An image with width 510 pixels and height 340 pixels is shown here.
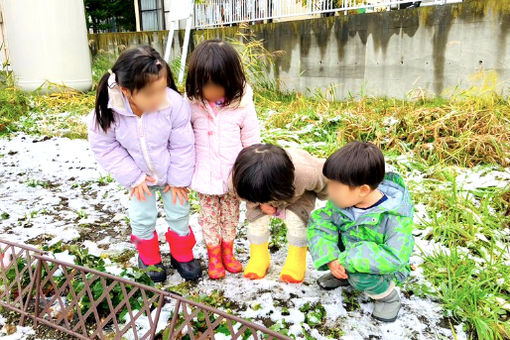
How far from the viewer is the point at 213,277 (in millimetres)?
2053

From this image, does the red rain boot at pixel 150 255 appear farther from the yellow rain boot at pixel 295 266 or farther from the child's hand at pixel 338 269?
the child's hand at pixel 338 269

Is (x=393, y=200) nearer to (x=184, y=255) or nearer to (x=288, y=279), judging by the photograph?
(x=288, y=279)

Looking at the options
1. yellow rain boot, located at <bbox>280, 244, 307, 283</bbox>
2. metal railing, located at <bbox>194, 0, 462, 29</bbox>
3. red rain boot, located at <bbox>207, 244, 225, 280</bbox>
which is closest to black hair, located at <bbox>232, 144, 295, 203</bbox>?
yellow rain boot, located at <bbox>280, 244, 307, 283</bbox>

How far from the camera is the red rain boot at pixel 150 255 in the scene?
6.63ft

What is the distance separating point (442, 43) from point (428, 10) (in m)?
0.40

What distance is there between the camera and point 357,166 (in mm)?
1504

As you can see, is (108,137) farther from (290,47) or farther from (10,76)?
(10,76)

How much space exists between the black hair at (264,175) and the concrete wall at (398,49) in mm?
2969

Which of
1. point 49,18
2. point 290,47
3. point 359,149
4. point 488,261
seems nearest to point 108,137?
point 359,149

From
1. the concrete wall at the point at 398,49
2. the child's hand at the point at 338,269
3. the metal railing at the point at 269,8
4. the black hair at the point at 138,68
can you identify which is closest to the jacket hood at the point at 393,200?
the child's hand at the point at 338,269

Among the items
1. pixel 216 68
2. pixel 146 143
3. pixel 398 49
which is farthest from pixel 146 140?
pixel 398 49

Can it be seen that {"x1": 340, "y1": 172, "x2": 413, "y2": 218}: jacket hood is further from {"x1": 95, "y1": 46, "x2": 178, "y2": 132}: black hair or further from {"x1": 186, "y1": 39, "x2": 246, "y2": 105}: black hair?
{"x1": 95, "y1": 46, "x2": 178, "y2": 132}: black hair

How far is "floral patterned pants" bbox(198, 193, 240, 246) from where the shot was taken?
2025 millimetres

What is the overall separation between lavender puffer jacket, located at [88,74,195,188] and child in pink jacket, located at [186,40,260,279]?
9cm
